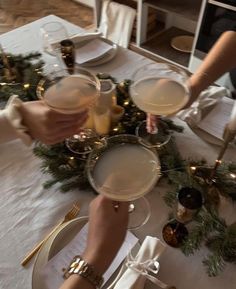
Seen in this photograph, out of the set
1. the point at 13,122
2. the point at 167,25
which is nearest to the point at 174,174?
the point at 13,122

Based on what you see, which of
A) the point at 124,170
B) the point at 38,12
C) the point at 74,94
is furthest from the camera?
the point at 38,12

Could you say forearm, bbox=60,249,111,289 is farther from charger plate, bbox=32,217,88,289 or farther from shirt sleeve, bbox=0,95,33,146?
shirt sleeve, bbox=0,95,33,146

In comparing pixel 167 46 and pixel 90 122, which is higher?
pixel 90 122

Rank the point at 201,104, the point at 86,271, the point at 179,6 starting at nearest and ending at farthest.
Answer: the point at 86,271
the point at 201,104
the point at 179,6

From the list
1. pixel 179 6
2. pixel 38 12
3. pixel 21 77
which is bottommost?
pixel 38 12

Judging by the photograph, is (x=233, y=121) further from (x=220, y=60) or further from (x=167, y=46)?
(x=167, y=46)

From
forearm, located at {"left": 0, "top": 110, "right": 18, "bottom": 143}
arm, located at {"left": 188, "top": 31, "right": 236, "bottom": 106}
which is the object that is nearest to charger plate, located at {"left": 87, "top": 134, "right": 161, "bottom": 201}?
forearm, located at {"left": 0, "top": 110, "right": 18, "bottom": 143}

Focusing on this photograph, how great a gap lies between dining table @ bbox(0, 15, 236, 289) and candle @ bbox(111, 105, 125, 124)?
18 centimetres

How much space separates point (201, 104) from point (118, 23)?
5.12 ft

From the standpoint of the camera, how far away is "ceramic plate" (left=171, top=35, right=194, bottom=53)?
2309mm

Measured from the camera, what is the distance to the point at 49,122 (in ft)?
2.34

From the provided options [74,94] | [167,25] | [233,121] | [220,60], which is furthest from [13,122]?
[167,25]

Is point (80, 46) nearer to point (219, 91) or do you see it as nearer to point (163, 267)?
point (219, 91)

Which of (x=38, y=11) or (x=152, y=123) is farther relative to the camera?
(x=38, y=11)
